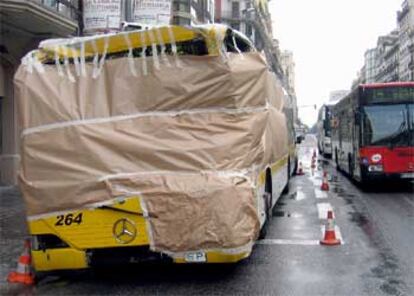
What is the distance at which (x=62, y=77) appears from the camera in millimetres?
7301

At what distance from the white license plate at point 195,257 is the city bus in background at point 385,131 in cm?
1116

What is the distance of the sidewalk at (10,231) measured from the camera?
8.48m

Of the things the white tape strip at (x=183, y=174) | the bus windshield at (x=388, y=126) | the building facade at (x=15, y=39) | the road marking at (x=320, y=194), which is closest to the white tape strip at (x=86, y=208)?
the white tape strip at (x=183, y=174)

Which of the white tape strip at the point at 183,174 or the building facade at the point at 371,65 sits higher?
the building facade at the point at 371,65

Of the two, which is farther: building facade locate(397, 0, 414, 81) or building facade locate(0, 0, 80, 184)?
building facade locate(397, 0, 414, 81)

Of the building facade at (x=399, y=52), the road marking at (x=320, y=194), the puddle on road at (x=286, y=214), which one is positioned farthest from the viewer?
the building facade at (x=399, y=52)

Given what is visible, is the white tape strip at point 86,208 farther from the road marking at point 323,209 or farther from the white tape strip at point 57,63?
the road marking at point 323,209

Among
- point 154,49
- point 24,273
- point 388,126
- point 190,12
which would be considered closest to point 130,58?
point 154,49

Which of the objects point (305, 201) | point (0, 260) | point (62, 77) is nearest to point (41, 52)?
point (62, 77)

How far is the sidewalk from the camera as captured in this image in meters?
8.48

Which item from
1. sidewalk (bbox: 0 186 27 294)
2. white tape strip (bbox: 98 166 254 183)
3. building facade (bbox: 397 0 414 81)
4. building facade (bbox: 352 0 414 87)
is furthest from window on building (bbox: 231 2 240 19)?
white tape strip (bbox: 98 166 254 183)

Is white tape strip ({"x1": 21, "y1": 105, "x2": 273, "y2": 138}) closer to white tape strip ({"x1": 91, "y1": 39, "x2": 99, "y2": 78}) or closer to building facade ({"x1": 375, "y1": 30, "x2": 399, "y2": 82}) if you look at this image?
white tape strip ({"x1": 91, "y1": 39, "x2": 99, "y2": 78})

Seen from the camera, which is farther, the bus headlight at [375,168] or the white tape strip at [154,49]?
the bus headlight at [375,168]

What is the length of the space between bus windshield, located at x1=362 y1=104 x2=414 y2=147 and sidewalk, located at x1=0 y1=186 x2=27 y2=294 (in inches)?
355
